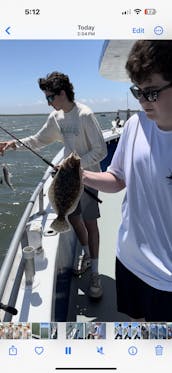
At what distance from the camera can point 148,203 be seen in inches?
41.8

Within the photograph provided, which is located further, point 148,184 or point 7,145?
point 7,145

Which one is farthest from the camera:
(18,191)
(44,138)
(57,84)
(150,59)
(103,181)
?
(18,191)

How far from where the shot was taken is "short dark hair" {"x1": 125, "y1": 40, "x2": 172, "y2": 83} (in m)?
0.90

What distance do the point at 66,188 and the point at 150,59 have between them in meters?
0.51

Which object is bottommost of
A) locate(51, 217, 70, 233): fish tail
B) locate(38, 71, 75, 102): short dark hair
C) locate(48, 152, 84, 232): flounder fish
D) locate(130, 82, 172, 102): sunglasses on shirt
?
locate(51, 217, 70, 233): fish tail

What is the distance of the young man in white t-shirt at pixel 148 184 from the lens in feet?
3.07

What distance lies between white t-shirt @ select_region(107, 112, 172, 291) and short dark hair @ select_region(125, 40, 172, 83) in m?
0.18

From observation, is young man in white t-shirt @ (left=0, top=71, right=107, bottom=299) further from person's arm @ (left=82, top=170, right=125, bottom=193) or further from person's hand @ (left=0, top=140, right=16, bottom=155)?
person's arm @ (left=82, top=170, right=125, bottom=193)

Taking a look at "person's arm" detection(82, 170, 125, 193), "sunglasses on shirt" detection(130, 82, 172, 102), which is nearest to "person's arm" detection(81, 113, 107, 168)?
"person's arm" detection(82, 170, 125, 193)

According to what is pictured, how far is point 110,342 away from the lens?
1015 mm
